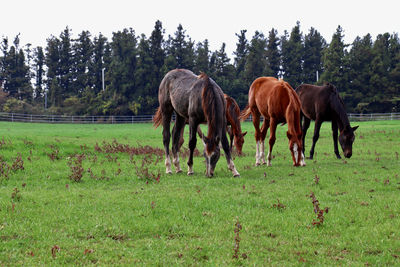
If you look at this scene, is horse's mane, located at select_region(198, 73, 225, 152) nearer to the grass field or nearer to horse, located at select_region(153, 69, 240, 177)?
horse, located at select_region(153, 69, 240, 177)

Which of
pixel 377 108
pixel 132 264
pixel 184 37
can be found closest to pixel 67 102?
pixel 184 37

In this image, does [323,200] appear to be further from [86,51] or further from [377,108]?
[86,51]

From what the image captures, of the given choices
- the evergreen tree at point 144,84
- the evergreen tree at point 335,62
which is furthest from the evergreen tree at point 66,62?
the evergreen tree at point 335,62

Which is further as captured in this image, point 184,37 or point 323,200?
point 184,37

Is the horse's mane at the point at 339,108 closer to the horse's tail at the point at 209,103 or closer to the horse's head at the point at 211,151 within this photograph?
the horse's tail at the point at 209,103

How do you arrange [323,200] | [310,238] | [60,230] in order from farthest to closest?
1. [323,200]
2. [60,230]
3. [310,238]

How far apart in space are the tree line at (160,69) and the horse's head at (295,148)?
1518 inches

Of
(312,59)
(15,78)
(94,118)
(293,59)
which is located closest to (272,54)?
(293,59)

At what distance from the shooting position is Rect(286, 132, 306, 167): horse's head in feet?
33.7

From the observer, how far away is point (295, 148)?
37.3 ft

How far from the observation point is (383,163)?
11.4 metres

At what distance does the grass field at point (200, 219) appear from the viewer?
412 cm

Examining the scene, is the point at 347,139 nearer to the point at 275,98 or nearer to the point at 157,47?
the point at 275,98

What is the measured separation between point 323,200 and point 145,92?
54.4 meters
